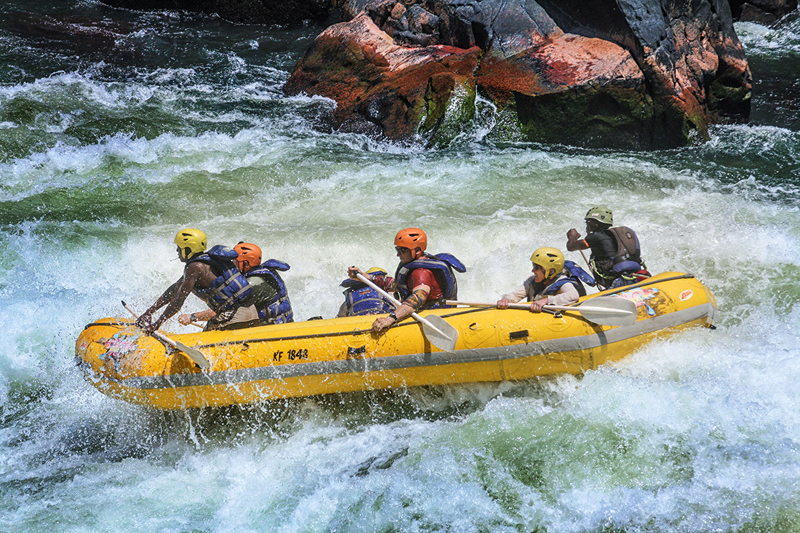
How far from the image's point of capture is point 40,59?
1254 cm

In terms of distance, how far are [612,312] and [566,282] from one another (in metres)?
0.50

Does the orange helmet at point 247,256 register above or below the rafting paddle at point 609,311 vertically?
above

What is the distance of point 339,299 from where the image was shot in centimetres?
690

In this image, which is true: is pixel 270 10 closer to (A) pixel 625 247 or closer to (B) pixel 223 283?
(B) pixel 223 283

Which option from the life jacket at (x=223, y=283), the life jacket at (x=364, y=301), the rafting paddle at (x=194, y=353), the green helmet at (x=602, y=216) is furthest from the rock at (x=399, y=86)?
the rafting paddle at (x=194, y=353)

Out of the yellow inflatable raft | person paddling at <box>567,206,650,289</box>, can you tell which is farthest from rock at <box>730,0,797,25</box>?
the yellow inflatable raft

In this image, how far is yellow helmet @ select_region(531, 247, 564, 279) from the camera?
16.9ft

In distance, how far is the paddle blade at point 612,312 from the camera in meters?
4.81

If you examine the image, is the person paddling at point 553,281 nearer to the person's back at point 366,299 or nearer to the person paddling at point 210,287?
the person's back at point 366,299

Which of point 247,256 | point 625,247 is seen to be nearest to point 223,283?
point 247,256

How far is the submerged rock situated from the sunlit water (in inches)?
16.4

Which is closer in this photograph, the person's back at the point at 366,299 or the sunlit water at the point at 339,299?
the sunlit water at the point at 339,299

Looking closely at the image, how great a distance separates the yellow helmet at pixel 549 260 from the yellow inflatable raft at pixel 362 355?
437mm

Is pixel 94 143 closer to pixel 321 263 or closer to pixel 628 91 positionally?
pixel 321 263
